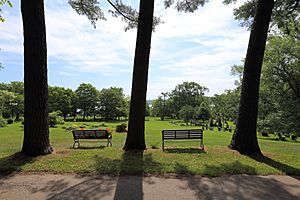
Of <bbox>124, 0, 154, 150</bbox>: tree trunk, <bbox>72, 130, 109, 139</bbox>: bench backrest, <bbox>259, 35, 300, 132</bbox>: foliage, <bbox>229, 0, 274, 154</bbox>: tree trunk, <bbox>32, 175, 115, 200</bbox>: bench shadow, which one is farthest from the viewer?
<bbox>259, 35, 300, 132</bbox>: foliage

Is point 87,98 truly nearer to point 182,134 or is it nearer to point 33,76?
point 182,134

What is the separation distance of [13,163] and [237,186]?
20.0 ft

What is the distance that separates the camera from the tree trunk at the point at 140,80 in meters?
8.32

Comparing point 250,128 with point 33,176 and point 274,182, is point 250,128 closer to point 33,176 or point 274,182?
point 274,182

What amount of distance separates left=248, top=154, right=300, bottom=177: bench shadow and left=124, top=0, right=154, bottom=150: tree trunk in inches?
164

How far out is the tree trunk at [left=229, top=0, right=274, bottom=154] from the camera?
819cm

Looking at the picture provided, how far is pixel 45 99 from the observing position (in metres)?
7.47

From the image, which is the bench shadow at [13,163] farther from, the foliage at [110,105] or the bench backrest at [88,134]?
the foliage at [110,105]

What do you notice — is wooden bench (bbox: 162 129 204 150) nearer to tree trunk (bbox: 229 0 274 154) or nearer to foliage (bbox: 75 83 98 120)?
tree trunk (bbox: 229 0 274 154)

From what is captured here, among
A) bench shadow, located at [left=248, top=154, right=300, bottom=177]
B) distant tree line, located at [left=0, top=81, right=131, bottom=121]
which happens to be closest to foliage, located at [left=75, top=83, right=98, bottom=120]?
distant tree line, located at [left=0, top=81, right=131, bottom=121]

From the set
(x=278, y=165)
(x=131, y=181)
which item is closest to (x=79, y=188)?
(x=131, y=181)

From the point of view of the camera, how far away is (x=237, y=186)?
4.71 meters

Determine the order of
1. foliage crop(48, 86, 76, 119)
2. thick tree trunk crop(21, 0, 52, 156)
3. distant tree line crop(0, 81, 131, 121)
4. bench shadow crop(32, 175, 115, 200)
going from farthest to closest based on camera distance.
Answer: distant tree line crop(0, 81, 131, 121) → foliage crop(48, 86, 76, 119) → thick tree trunk crop(21, 0, 52, 156) → bench shadow crop(32, 175, 115, 200)

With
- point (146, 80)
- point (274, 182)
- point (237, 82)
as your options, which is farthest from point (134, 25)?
point (237, 82)
